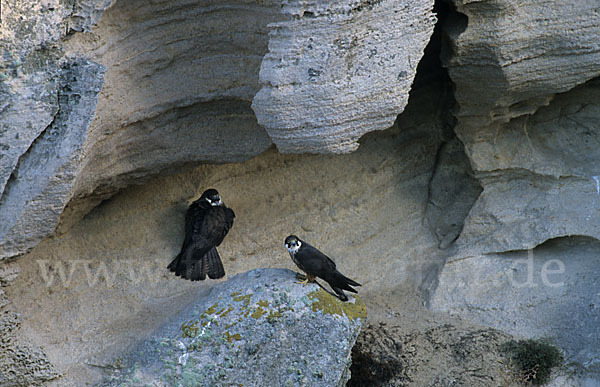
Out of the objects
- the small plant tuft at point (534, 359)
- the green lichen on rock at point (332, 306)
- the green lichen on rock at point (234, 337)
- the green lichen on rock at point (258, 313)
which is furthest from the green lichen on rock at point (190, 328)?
the small plant tuft at point (534, 359)

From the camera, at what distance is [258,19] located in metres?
5.37

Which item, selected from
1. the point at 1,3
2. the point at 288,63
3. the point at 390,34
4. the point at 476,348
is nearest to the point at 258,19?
the point at 288,63

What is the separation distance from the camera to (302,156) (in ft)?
22.8

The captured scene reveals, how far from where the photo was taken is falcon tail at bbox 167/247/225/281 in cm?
627

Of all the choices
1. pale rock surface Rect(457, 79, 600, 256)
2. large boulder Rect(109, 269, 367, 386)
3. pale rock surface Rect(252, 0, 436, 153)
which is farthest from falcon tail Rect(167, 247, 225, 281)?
pale rock surface Rect(457, 79, 600, 256)

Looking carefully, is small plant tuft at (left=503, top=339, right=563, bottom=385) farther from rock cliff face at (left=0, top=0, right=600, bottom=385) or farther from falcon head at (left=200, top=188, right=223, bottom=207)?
falcon head at (left=200, top=188, right=223, bottom=207)

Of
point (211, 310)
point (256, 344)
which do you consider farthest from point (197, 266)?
point (256, 344)

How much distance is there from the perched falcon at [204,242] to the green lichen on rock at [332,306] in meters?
1.28

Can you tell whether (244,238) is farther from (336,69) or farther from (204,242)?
(336,69)

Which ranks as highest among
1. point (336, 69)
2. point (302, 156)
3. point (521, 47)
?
point (336, 69)

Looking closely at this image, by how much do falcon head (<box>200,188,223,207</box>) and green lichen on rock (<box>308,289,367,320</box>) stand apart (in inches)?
60.3

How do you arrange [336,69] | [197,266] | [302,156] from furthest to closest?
[302,156] → [197,266] → [336,69]

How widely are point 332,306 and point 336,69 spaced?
5.61ft

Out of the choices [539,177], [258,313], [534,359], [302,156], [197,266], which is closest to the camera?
[258,313]
